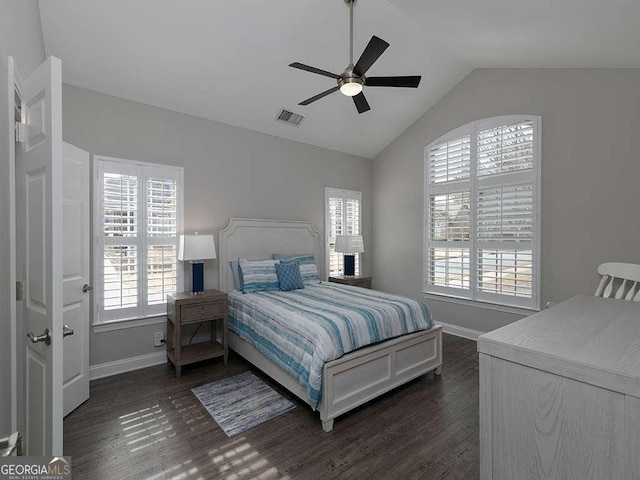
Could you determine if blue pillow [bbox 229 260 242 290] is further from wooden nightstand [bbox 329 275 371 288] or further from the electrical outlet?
wooden nightstand [bbox 329 275 371 288]

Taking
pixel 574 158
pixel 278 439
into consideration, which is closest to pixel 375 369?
pixel 278 439

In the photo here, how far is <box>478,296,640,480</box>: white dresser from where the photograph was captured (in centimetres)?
91

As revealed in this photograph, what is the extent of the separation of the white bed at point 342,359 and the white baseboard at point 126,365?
784 millimetres

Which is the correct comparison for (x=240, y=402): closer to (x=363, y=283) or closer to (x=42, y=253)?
(x=42, y=253)

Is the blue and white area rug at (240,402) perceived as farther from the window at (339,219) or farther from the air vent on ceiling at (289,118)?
the air vent on ceiling at (289,118)

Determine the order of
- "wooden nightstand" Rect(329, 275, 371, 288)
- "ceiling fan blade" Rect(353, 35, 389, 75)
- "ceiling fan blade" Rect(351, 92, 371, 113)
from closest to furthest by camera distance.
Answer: "ceiling fan blade" Rect(353, 35, 389, 75)
"ceiling fan blade" Rect(351, 92, 371, 113)
"wooden nightstand" Rect(329, 275, 371, 288)

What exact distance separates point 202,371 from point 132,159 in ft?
7.74

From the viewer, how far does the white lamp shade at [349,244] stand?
15.6 ft

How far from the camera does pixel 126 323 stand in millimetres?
3320

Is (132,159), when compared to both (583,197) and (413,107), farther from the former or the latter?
(583,197)

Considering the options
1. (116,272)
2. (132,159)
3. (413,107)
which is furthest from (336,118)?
(116,272)

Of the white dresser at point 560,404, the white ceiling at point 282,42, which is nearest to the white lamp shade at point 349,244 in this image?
the white ceiling at point 282,42

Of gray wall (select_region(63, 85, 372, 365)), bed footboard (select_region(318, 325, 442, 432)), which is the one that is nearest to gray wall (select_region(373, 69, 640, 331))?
bed footboard (select_region(318, 325, 442, 432))

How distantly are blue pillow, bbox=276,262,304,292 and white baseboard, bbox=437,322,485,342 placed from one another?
7.40 feet
